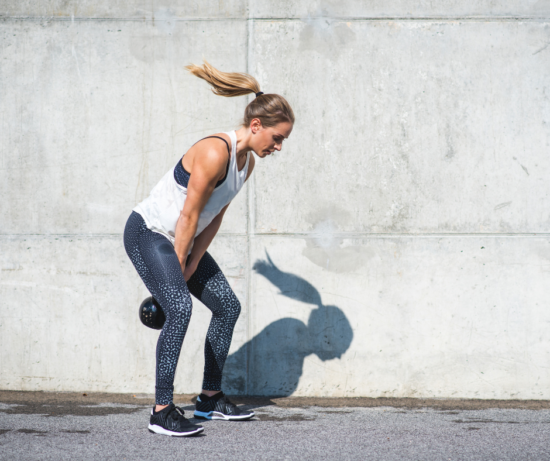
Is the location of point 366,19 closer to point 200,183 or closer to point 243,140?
point 243,140

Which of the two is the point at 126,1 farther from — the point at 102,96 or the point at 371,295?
the point at 371,295

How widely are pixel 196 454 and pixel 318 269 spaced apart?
67.2 inches

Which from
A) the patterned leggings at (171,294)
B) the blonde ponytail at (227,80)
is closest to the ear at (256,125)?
the blonde ponytail at (227,80)

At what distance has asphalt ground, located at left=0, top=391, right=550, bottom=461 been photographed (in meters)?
2.59

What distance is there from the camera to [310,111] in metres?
3.97

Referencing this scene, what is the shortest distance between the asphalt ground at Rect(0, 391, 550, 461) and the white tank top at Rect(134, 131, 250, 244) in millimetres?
1055

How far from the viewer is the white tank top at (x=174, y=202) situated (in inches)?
115

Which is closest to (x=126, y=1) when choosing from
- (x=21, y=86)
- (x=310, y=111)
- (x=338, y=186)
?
(x=21, y=86)

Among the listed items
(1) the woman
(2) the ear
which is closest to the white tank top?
(1) the woman

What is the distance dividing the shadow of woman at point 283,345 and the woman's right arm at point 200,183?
119 cm

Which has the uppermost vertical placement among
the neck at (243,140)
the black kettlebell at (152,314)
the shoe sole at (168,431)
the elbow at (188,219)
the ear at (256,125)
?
the ear at (256,125)

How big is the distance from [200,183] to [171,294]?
0.58 m

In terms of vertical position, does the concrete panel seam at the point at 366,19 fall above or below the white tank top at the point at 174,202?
above

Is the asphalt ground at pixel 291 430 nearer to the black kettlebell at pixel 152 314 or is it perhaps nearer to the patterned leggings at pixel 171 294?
the patterned leggings at pixel 171 294
